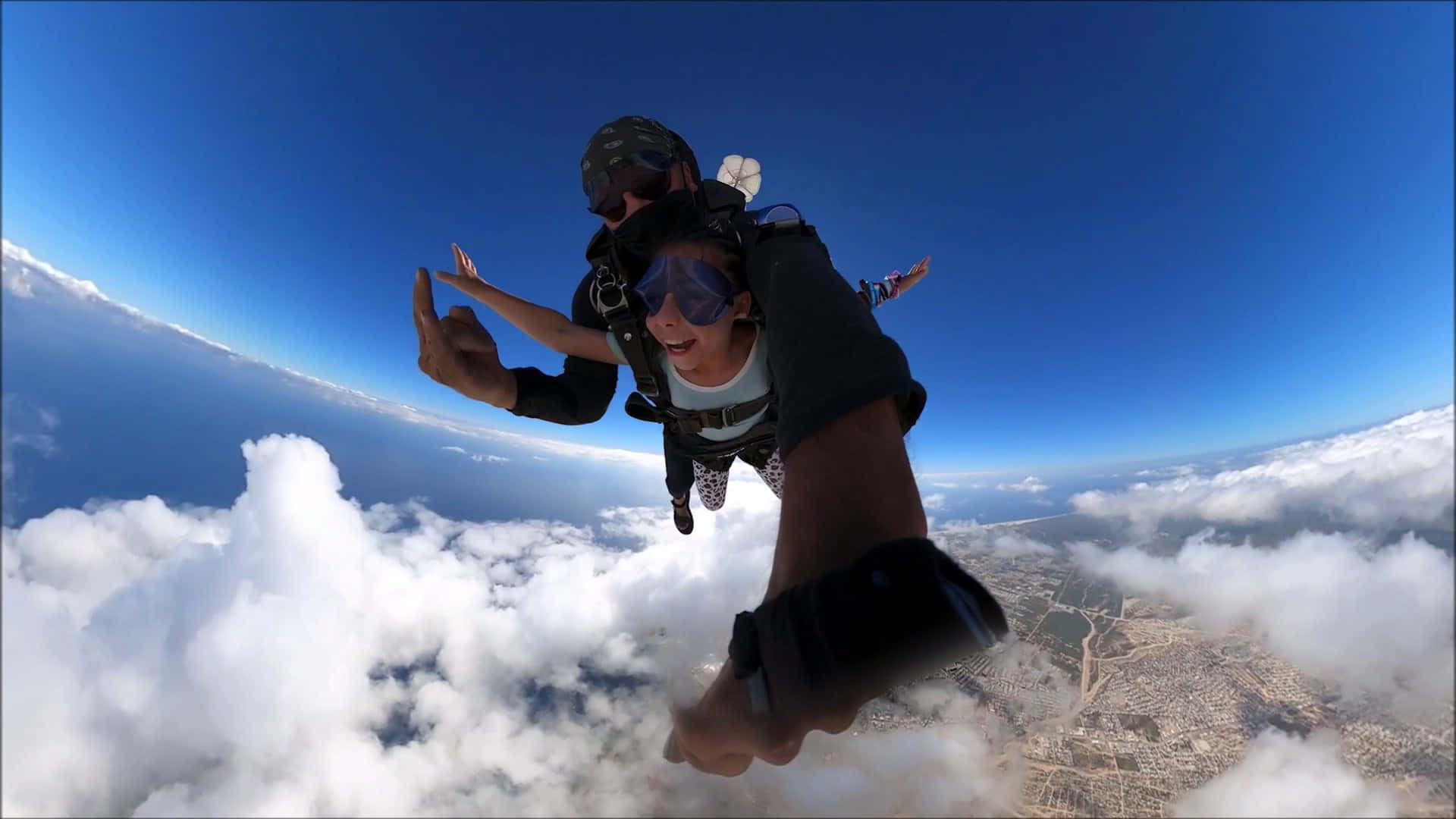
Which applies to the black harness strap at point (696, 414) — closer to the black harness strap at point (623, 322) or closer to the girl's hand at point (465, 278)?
the black harness strap at point (623, 322)

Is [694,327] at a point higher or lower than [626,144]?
lower

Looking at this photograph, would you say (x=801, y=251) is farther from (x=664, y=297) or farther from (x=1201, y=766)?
(x=1201, y=766)

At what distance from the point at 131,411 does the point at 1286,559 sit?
7456 inches

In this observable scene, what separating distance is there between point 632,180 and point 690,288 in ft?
2.32

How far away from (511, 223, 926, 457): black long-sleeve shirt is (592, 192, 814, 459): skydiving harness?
0.45 feet

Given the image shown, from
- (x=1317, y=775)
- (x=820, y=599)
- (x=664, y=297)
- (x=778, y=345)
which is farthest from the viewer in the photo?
(x=1317, y=775)

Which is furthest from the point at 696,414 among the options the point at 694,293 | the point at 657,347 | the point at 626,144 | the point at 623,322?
the point at 626,144

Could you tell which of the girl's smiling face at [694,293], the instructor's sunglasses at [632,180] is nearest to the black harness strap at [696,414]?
the girl's smiling face at [694,293]

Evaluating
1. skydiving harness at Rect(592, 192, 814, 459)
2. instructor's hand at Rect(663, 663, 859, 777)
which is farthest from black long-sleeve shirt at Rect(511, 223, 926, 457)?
instructor's hand at Rect(663, 663, 859, 777)

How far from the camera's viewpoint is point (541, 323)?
2.03 metres

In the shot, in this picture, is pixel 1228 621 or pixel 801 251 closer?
pixel 801 251

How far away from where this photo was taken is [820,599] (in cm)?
59

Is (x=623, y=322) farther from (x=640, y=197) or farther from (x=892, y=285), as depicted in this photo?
(x=892, y=285)

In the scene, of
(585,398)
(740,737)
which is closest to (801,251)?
(740,737)
